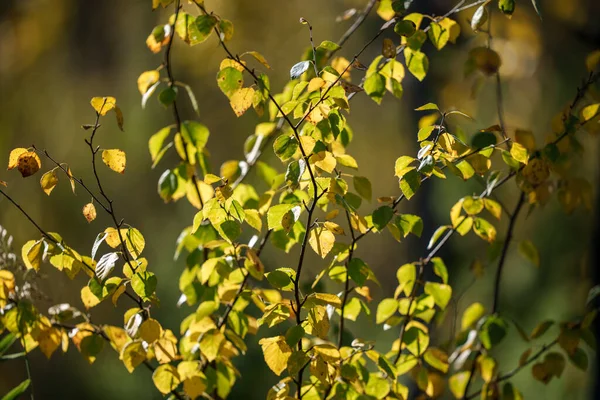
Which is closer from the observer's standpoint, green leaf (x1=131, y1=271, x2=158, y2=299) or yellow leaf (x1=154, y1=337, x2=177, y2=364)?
green leaf (x1=131, y1=271, x2=158, y2=299)

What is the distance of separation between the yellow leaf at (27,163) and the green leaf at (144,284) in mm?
214

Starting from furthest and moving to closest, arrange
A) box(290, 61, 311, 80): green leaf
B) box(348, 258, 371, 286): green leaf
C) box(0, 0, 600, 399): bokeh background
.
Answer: box(0, 0, 600, 399): bokeh background < box(348, 258, 371, 286): green leaf < box(290, 61, 311, 80): green leaf

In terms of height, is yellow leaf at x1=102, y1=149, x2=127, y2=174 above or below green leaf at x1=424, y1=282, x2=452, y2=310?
above

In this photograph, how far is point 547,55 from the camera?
5.61 metres

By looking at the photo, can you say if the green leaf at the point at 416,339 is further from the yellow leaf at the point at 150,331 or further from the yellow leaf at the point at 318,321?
the yellow leaf at the point at 150,331

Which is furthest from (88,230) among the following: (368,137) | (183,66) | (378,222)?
(378,222)

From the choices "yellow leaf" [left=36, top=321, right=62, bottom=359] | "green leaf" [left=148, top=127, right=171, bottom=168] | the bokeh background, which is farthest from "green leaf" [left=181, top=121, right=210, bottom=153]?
the bokeh background

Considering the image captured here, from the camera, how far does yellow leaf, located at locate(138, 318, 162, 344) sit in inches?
36.5

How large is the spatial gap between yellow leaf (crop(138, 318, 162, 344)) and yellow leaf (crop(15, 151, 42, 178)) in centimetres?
28

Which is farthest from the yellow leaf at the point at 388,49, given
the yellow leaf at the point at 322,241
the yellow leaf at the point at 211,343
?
the yellow leaf at the point at 211,343

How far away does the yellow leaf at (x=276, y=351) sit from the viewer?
2.94 ft

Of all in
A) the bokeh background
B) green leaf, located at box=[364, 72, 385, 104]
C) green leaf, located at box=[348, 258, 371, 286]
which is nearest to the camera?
green leaf, located at box=[348, 258, 371, 286]

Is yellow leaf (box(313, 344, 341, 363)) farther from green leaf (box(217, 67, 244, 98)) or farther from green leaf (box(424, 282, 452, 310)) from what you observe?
green leaf (box(217, 67, 244, 98))

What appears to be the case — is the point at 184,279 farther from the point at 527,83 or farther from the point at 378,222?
the point at 527,83
